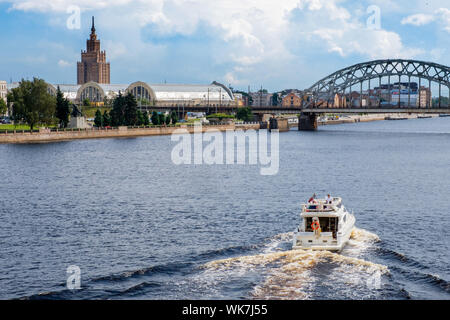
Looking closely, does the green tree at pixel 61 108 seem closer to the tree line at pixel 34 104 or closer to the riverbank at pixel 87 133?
the tree line at pixel 34 104

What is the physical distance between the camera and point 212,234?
119 ft

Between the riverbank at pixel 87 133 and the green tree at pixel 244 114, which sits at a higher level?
the green tree at pixel 244 114

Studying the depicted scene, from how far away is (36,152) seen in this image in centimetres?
9019

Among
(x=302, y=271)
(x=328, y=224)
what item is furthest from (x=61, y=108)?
(x=302, y=271)

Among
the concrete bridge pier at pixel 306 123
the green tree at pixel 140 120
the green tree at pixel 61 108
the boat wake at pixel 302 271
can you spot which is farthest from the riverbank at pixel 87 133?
the boat wake at pixel 302 271

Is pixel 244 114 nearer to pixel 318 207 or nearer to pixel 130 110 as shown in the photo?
pixel 130 110

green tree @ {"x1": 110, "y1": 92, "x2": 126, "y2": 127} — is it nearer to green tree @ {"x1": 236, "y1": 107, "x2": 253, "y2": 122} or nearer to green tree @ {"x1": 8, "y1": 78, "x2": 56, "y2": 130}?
green tree @ {"x1": 8, "y1": 78, "x2": 56, "y2": 130}

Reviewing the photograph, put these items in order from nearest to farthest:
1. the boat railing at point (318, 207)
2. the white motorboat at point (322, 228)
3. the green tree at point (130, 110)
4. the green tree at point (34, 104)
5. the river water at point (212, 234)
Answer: the river water at point (212, 234), the white motorboat at point (322, 228), the boat railing at point (318, 207), the green tree at point (34, 104), the green tree at point (130, 110)

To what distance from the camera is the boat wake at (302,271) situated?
1045 inches

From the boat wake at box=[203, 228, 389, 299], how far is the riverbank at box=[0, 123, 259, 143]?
80440 millimetres

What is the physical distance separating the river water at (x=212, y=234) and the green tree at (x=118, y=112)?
64.4 m
